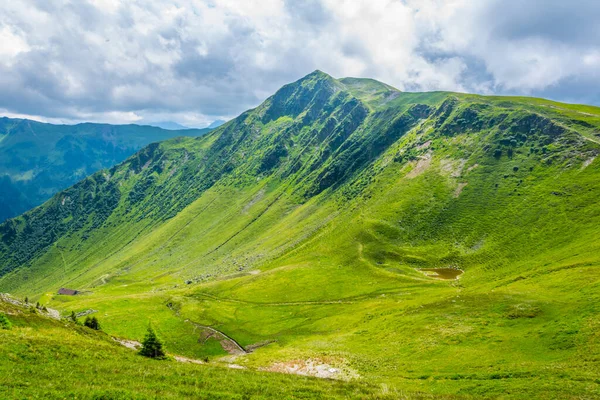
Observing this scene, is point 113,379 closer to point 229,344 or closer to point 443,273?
point 229,344

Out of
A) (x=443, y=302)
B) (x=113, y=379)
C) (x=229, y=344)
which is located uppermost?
(x=113, y=379)

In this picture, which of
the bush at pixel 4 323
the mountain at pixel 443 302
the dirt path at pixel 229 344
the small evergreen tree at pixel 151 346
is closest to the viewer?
the bush at pixel 4 323

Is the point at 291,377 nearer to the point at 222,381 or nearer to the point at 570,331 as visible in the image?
the point at 222,381

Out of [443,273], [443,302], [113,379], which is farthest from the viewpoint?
[443,273]

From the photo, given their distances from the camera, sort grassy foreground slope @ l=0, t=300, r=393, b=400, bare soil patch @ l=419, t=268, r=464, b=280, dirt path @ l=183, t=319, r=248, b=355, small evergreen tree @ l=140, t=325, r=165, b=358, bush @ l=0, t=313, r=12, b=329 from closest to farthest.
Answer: grassy foreground slope @ l=0, t=300, r=393, b=400, bush @ l=0, t=313, r=12, b=329, small evergreen tree @ l=140, t=325, r=165, b=358, dirt path @ l=183, t=319, r=248, b=355, bare soil patch @ l=419, t=268, r=464, b=280

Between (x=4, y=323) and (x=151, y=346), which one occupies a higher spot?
(x=4, y=323)

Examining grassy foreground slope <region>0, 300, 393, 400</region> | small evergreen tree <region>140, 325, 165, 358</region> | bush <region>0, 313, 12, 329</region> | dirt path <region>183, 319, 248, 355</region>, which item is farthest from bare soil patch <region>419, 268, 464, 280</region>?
bush <region>0, 313, 12, 329</region>

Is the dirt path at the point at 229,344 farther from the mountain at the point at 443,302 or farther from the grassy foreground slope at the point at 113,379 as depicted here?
the grassy foreground slope at the point at 113,379

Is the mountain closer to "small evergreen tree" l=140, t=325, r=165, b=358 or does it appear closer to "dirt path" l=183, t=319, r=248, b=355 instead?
"dirt path" l=183, t=319, r=248, b=355

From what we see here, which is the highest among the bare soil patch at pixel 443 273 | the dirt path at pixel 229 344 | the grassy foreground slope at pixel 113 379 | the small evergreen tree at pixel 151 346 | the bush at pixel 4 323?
the bush at pixel 4 323

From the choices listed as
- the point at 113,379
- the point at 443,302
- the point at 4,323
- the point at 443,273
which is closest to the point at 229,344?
the point at 443,302

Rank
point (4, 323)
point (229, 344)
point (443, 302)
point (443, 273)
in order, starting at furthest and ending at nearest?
point (443, 273)
point (229, 344)
point (443, 302)
point (4, 323)

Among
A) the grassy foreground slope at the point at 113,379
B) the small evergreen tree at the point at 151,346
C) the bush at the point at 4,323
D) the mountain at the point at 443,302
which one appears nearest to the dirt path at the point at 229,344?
the mountain at the point at 443,302

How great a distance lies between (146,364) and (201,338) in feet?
241
